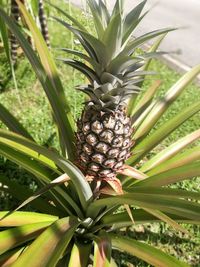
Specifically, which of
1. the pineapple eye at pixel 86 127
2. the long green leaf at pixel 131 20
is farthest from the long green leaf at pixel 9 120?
the long green leaf at pixel 131 20

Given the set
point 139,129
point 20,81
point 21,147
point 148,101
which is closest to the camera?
point 21,147

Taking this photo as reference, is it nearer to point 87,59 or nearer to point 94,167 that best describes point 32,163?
point 94,167

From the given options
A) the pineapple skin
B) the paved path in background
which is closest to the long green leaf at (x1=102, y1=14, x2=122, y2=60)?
the pineapple skin

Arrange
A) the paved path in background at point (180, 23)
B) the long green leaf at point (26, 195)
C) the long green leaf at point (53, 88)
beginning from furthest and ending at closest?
the paved path in background at point (180, 23), the long green leaf at point (26, 195), the long green leaf at point (53, 88)

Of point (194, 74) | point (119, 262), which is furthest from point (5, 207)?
point (194, 74)

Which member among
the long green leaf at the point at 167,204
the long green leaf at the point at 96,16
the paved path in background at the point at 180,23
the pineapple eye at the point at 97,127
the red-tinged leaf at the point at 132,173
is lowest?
the long green leaf at the point at 167,204

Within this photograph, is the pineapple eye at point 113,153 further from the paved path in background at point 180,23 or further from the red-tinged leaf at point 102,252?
the paved path in background at point 180,23

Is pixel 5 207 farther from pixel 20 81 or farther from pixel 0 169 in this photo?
pixel 20 81

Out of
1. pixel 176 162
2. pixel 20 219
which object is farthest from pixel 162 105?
pixel 20 219
